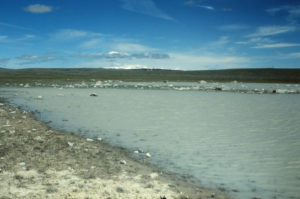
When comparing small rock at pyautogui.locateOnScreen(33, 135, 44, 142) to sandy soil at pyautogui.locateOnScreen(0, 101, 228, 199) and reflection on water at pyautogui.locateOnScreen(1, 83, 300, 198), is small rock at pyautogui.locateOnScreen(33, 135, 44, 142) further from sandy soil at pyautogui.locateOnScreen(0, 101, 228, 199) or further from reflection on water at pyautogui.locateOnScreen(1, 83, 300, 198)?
reflection on water at pyautogui.locateOnScreen(1, 83, 300, 198)

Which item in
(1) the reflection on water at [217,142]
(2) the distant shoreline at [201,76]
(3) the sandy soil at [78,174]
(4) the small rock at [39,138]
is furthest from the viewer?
(2) the distant shoreline at [201,76]

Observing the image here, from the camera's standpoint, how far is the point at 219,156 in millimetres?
6492

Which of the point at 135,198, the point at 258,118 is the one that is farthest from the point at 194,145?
the point at 258,118

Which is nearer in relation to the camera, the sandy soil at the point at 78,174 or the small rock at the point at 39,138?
the sandy soil at the point at 78,174

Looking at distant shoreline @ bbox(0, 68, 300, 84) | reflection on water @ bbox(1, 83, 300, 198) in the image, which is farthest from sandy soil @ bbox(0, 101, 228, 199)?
distant shoreline @ bbox(0, 68, 300, 84)

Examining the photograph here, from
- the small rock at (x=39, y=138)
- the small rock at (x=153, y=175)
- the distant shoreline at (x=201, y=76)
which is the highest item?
the distant shoreline at (x=201, y=76)

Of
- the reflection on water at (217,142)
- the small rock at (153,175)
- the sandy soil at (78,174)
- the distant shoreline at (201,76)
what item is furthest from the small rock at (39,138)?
the distant shoreline at (201,76)

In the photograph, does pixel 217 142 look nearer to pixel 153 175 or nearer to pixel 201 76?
pixel 153 175

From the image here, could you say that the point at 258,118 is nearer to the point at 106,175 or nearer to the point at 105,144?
the point at 105,144

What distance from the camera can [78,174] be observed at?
16.5 ft

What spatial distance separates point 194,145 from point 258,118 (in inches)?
218

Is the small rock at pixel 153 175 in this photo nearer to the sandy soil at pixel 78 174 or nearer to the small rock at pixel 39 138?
the sandy soil at pixel 78 174

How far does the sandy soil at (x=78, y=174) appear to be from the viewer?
170 inches

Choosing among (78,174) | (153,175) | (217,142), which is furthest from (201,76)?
(78,174)
